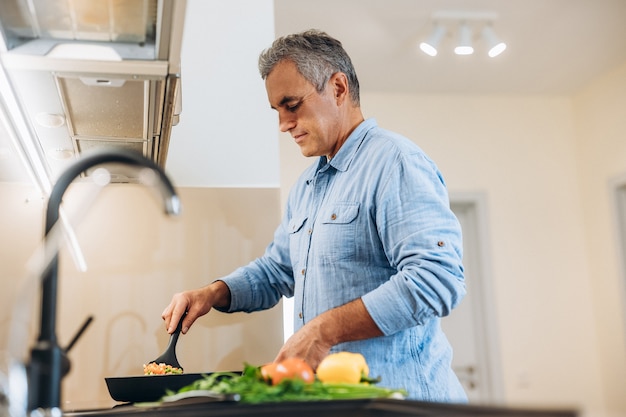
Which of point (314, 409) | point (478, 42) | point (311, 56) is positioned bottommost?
point (314, 409)

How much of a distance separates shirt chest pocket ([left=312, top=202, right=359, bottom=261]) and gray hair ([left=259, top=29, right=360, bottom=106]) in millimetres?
318

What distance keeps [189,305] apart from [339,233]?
45cm

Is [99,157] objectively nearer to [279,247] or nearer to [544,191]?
[279,247]

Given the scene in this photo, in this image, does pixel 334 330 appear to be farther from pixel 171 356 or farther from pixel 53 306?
pixel 53 306

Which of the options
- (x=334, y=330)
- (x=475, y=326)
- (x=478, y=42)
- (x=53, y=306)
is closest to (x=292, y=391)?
(x=53, y=306)

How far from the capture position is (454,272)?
1.33 meters

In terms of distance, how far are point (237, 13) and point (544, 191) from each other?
113 inches

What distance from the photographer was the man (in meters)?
1.30

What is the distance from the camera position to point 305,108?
1655 millimetres

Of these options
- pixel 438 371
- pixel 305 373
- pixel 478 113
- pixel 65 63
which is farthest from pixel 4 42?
pixel 478 113

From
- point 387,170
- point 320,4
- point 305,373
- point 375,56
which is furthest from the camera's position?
point 375,56

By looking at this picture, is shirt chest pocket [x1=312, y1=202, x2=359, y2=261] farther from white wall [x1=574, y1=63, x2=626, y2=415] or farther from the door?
white wall [x1=574, y1=63, x2=626, y2=415]

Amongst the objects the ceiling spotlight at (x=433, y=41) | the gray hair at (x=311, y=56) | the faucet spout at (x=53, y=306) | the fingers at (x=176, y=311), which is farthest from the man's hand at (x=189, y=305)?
the ceiling spotlight at (x=433, y=41)

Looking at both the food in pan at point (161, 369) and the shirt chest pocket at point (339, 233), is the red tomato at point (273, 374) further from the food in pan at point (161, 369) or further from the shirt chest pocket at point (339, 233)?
the food in pan at point (161, 369)
